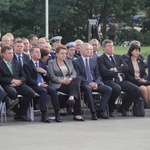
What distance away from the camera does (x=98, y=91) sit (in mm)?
12781

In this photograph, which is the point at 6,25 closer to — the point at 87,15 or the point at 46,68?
the point at 87,15

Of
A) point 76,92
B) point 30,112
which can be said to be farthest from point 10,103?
point 76,92

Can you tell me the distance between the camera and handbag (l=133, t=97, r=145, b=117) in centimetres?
1305

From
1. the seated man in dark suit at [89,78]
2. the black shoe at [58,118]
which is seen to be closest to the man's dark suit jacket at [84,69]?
the seated man in dark suit at [89,78]

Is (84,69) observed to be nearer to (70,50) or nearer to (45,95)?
(70,50)

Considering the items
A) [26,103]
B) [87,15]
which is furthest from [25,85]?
[87,15]

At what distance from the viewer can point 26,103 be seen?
39.9 feet

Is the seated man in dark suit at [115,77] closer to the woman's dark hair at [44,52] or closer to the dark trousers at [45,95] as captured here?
the woman's dark hair at [44,52]

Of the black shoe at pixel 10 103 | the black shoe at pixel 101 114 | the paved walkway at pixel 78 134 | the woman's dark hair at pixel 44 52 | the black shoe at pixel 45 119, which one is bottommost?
the paved walkway at pixel 78 134

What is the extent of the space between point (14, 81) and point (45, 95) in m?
0.72

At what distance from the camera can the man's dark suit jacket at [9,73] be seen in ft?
39.5

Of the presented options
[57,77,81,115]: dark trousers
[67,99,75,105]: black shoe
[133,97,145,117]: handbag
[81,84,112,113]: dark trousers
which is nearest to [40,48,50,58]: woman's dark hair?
[57,77,81,115]: dark trousers

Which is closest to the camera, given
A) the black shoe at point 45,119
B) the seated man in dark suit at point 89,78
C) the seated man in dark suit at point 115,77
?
the black shoe at point 45,119

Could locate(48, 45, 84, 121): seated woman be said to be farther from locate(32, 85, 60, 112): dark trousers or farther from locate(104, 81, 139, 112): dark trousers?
locate(104, 81, 139, 112): dark trousers
